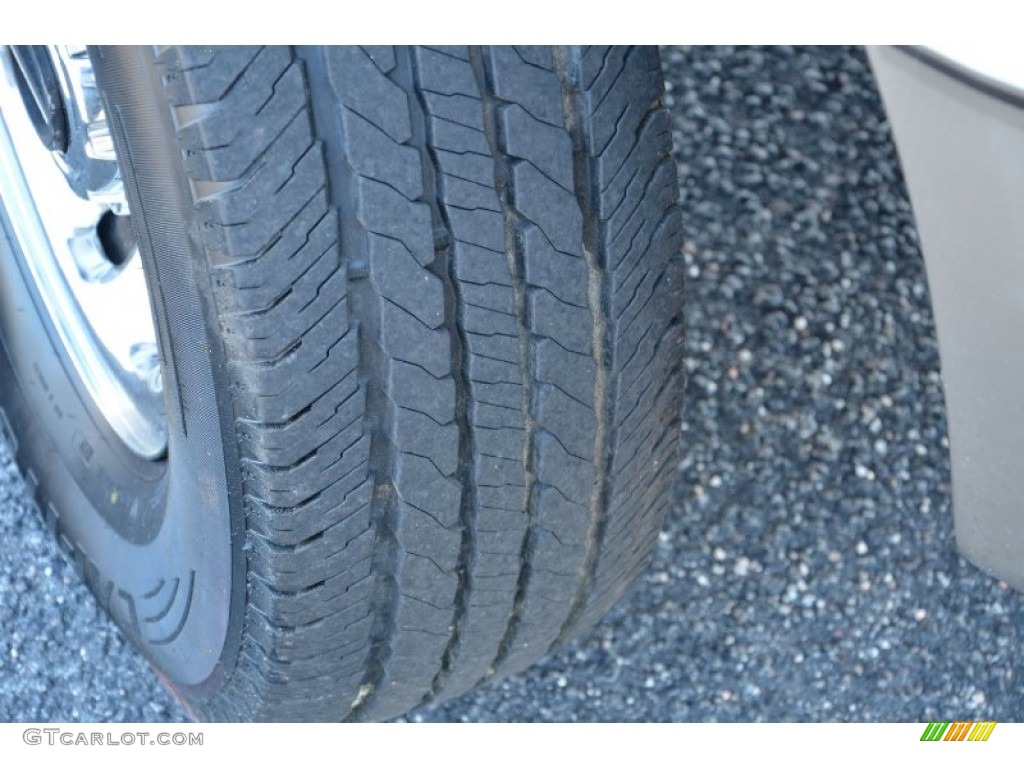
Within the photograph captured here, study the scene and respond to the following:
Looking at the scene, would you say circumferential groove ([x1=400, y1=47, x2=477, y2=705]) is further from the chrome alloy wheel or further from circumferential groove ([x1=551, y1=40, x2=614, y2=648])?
the chrome alloy wheel

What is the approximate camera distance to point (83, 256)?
1536mm

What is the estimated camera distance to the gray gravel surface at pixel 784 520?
1.51 meters

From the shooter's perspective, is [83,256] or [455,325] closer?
[455,325]

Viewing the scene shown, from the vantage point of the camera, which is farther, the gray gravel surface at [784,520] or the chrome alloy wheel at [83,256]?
the gray gravel surface at [784,520]
